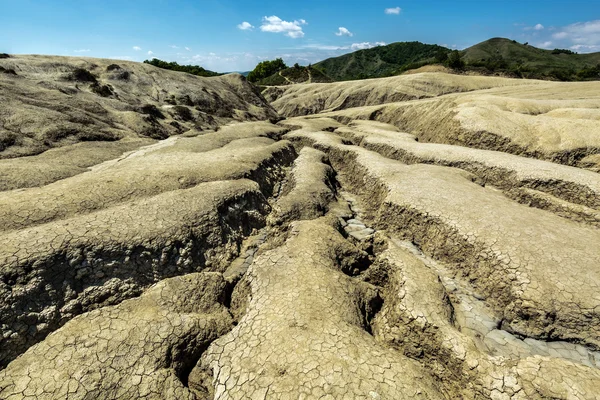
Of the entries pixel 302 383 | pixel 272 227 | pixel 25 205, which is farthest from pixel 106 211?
pixel 302 383

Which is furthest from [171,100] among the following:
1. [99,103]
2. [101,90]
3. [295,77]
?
[295,77]

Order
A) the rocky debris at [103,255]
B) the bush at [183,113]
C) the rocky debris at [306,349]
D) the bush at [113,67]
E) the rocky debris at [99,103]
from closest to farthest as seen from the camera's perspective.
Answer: the rocky debris at [306,349] → the rocky debris at [103,255] → the rocky debris at [99,103] → the bush at [183,113] → the bush at [113,67]

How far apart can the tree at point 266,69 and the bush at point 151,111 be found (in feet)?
368

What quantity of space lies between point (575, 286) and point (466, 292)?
11.3 feet

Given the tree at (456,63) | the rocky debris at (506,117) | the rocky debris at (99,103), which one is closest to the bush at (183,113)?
the rocky debris at (99,103)

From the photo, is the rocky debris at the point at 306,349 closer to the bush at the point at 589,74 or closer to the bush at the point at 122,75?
the bush at the point at 122,75

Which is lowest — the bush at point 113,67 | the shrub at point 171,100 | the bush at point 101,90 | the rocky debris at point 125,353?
the rocky debris at point 125,353

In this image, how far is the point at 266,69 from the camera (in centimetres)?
14475

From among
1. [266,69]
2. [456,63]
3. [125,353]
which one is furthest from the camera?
[266,69]

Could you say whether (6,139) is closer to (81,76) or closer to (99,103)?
(99,103)

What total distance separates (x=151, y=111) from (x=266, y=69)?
11700 cm

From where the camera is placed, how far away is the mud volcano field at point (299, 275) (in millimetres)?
7336

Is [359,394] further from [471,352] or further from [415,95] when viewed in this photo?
[415,95]

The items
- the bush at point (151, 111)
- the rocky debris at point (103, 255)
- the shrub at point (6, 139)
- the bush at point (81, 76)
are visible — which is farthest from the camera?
the bush at point (81, 76)
